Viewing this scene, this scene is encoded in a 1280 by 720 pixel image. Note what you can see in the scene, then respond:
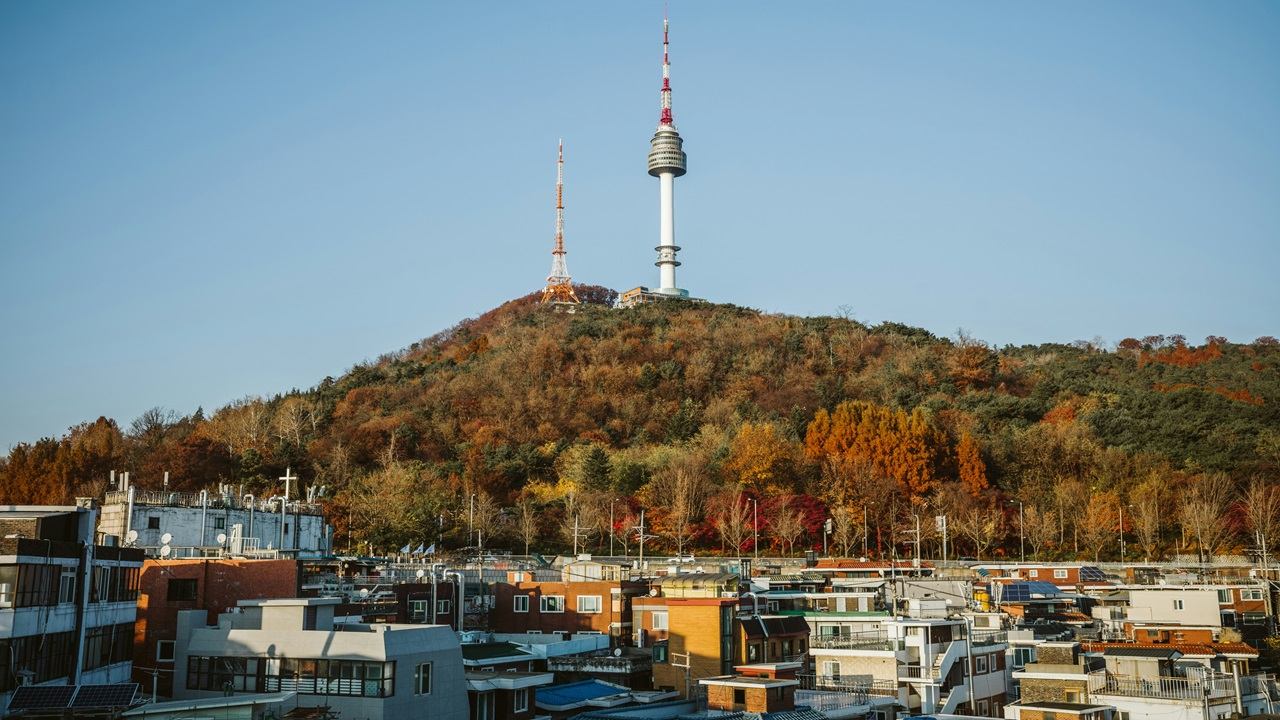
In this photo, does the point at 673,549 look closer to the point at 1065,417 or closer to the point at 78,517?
the point at 1065,417

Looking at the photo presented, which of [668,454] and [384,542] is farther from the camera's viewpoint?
[668,454]

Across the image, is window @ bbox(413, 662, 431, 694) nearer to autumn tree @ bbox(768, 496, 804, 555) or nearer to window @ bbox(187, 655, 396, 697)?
window @ bbox(187, 655, 396, 697)

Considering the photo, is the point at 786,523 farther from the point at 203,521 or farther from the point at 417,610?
the point at 417,610

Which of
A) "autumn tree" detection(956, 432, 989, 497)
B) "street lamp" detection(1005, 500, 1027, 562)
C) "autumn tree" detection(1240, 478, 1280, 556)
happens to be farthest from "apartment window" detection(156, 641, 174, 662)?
"autumn tree" detection(1240, 478, 1280, 556)

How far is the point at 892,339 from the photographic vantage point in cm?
9962

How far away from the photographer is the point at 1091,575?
168ft

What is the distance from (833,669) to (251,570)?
13599 millimetres

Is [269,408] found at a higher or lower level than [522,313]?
lower

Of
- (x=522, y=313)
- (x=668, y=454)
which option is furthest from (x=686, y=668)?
(x=522, y=313)

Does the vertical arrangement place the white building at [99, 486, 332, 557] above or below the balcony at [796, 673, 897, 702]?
above

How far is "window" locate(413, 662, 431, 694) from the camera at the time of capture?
19562mm

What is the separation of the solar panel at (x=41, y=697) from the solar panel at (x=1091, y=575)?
4357 centimetres

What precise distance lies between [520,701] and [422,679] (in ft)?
11.3

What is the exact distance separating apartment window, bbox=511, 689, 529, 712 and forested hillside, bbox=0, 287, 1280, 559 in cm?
3613
